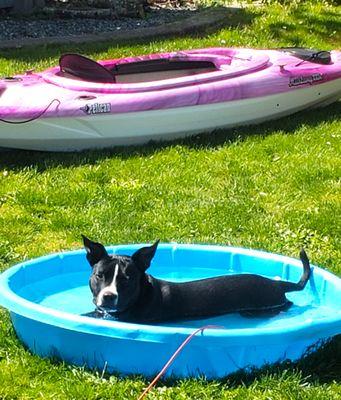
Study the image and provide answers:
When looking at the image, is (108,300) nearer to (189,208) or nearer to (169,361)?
(169,361)

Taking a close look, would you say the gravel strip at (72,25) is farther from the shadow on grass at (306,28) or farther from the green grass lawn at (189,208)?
the green grass lawn at (189,208)

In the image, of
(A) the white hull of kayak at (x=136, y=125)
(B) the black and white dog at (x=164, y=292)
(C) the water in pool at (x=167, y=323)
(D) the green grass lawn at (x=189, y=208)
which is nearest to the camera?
(D) the green grass lawn at (x=189, y=208)

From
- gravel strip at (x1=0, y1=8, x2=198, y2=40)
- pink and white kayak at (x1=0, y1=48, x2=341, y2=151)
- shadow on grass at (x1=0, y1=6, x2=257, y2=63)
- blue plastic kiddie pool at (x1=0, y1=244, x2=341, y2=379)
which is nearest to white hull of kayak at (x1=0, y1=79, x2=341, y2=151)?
pink and white kayak at (x1=0, y1=48, x2=341, y2=151)

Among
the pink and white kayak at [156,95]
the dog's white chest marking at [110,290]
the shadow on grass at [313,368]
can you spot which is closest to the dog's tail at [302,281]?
the shadow on grass at [313,368]

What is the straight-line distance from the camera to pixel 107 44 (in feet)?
31.6

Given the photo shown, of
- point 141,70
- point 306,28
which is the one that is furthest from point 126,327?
point 306,28

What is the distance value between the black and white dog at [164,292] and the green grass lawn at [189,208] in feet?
1.07

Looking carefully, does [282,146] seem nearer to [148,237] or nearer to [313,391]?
[148,237]

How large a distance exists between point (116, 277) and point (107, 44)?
646 cm

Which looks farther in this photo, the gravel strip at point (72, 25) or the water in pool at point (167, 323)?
the gravel strip at point (72, 25)

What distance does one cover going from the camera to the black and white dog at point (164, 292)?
3.53 meters

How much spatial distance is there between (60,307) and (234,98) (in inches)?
123

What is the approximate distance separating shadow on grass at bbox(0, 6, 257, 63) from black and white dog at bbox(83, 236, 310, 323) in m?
5.45

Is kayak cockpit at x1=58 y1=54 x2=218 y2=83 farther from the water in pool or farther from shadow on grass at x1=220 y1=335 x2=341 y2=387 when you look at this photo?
shadow on grass at x1=220 y1=335 x2=341 y2=387
